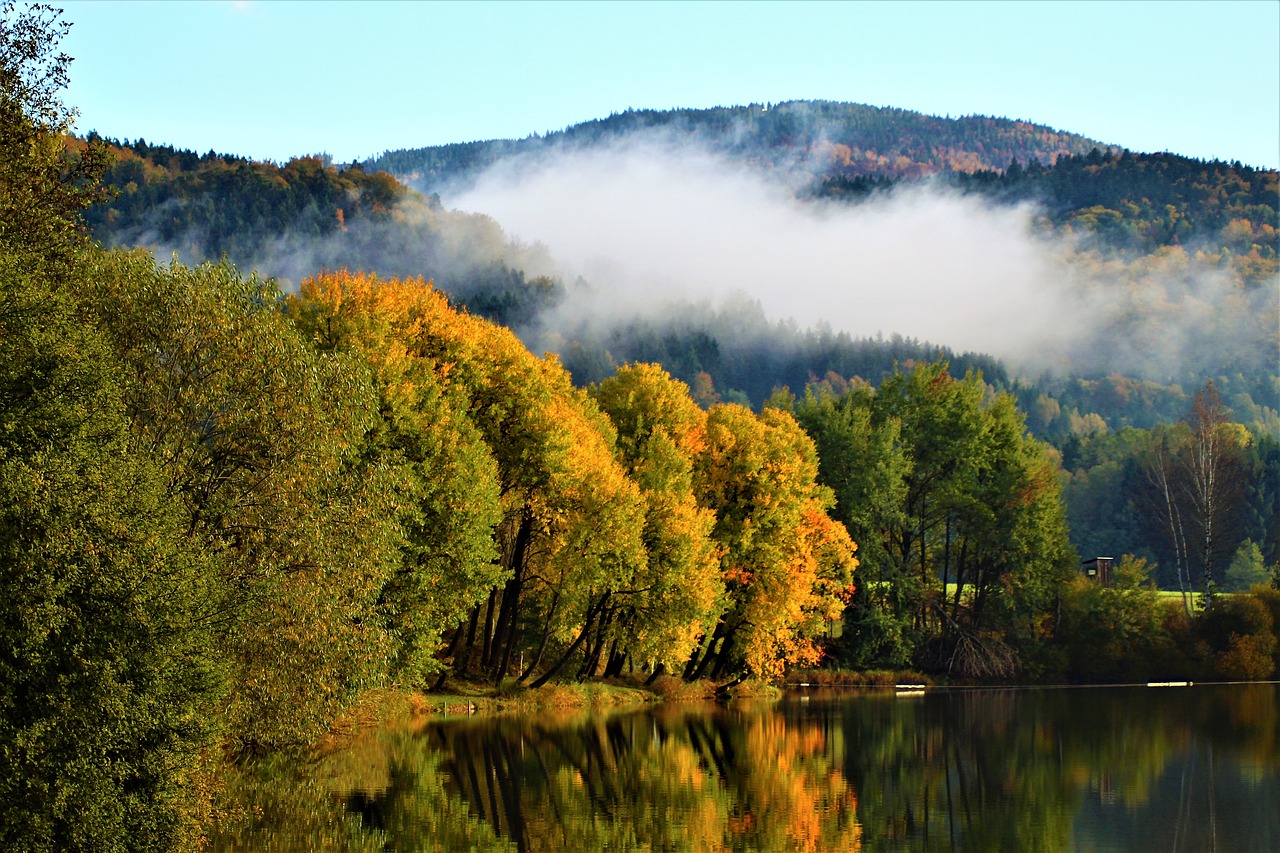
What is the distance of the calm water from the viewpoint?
34031 millimetres

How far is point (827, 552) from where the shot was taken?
265 feet

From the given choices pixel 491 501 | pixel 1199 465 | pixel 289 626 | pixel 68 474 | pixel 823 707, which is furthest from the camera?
pixel 1199 465

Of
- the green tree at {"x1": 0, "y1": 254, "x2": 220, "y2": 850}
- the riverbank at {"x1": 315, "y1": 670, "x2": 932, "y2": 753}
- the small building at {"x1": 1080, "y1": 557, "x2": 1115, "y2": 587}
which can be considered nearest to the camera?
the green tree at {"x1": 0, "y1": 254, "x2": 220, "y2": 850}

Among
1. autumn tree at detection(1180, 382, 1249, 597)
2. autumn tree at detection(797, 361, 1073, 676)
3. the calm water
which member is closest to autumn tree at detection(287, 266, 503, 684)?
the calm water

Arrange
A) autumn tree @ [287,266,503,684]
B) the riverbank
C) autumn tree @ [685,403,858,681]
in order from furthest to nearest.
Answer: autumn tree @ [685,403,858,681] → the riverbank → autumn tree @ [287,266,503,684]

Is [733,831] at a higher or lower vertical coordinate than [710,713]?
higher

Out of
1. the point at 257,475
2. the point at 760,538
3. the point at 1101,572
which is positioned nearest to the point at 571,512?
the point at 760,538

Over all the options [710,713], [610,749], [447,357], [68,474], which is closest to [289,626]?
[68,474]

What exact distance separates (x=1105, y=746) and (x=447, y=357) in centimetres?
3037

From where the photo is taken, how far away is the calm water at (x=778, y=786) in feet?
112

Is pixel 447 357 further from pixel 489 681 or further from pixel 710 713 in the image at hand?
pixel 710 713

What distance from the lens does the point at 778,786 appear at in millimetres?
42969

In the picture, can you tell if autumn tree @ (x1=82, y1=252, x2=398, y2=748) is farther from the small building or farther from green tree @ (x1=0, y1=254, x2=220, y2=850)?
the small building

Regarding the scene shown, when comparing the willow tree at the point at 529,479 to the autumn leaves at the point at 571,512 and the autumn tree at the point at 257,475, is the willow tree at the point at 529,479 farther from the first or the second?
the autumn tree at the point at 257,475
